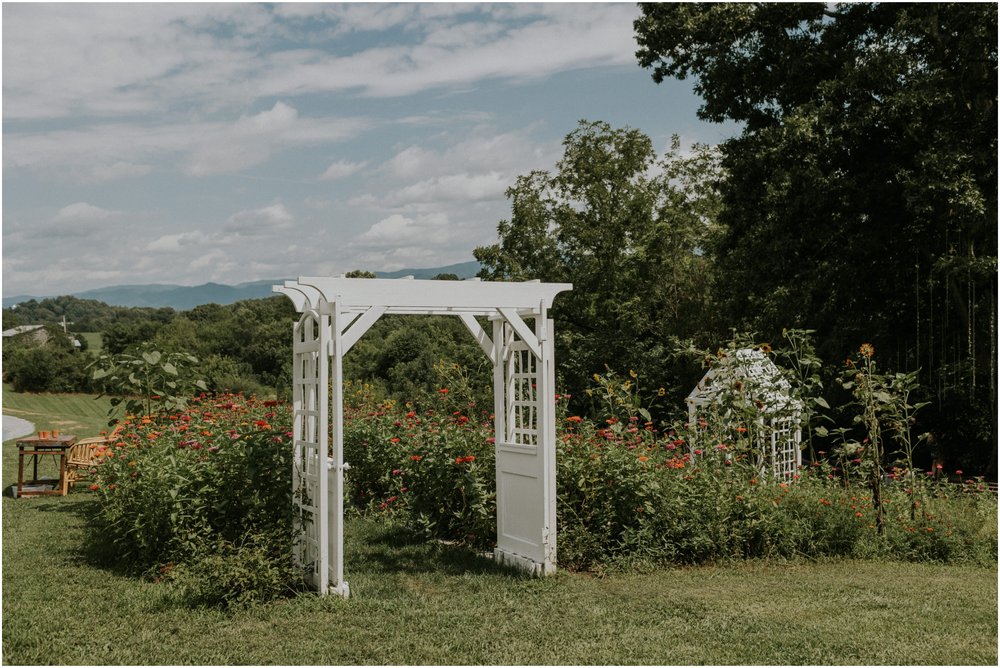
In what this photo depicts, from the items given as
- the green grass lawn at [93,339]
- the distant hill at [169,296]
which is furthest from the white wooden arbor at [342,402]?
the green grass lawn at [93,339]

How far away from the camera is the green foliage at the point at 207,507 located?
5.82 metres

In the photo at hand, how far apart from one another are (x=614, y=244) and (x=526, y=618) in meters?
18.2

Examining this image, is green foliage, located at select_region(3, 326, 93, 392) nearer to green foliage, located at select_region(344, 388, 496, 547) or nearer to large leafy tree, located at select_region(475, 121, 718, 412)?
large leafy tree, located at select_region(475, 121, 718, 412)

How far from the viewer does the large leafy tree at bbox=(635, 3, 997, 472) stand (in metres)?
13.1

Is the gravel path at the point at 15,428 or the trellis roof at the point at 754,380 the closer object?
the trellis roof at the point at 754,380

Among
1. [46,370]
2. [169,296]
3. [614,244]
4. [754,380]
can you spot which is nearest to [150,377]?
[754,380]

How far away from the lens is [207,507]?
6.33m

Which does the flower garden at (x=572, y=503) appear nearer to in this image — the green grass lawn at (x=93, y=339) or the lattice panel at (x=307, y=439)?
the lattice panel at (x=307, y=439)

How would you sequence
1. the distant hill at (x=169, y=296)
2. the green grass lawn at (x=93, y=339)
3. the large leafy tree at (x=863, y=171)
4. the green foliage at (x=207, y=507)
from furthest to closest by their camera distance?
the distant hill at (x=169, y=296) < the green grass lawn at (x=93, y=339) < the large leafy tree at (x=863, y=171) < the green foliage at (x=207, y=507)

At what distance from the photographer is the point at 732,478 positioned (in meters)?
7.18

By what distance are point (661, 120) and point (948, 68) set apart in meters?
10.2

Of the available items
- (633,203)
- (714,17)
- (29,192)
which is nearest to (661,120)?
(633,203)

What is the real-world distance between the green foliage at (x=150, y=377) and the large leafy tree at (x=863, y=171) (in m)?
9.09

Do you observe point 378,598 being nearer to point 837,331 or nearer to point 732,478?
point 732,478
